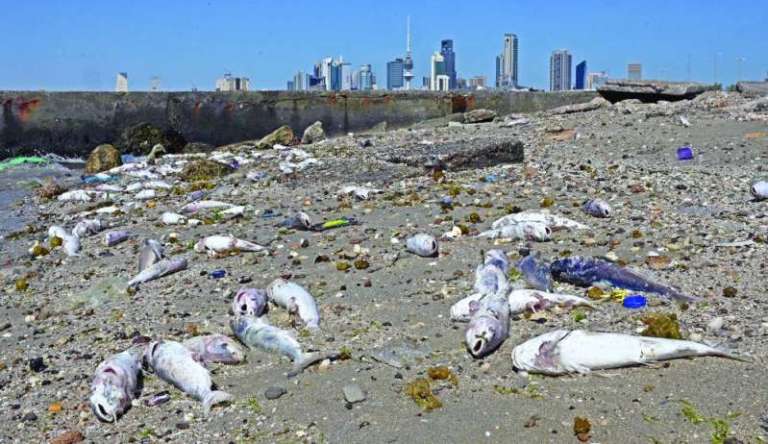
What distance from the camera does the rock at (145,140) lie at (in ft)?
41.6

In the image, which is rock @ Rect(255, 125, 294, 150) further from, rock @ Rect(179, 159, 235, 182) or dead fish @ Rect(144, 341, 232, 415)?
dead fish @ Rect(144, 341, 232, 415)

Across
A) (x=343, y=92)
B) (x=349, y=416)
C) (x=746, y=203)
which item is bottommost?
(x=349, y=416)

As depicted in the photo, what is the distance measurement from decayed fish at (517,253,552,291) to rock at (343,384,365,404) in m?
1.20

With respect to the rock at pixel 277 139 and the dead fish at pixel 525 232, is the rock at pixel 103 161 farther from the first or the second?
the dead fish at pixel 525 232

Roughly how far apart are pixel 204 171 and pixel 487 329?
600 cm

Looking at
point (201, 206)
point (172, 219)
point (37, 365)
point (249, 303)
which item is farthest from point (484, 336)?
point (201, 206)

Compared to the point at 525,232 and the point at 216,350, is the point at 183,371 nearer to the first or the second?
the point at 216,350

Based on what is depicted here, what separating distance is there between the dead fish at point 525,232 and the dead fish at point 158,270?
1.77m

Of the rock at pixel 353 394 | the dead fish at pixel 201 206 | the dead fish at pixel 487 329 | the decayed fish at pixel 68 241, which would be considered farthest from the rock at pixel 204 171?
the rock at pixel 353 394

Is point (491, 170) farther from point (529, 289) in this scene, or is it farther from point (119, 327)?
point (119, 327)

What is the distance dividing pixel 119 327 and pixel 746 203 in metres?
4.05

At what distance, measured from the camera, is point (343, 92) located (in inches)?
560

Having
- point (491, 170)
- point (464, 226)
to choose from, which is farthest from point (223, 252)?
point (491, 170)

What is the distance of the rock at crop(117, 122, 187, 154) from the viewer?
12680mm
